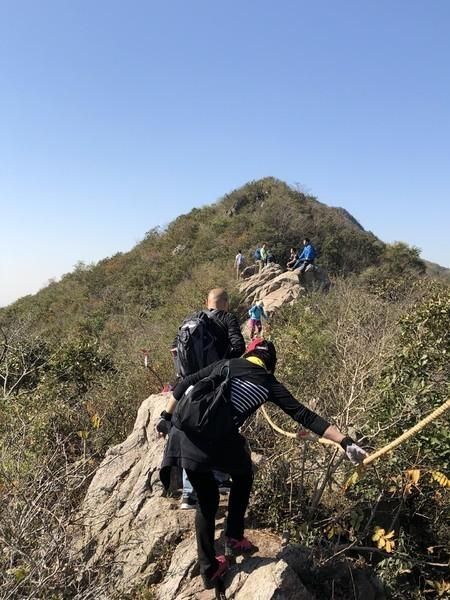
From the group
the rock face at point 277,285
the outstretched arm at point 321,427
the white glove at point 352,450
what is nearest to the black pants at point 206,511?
the outstretched arm at point 321,427

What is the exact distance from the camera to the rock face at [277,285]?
592 inches

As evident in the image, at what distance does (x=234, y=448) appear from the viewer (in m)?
3.04

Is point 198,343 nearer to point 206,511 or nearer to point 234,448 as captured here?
point 234,448

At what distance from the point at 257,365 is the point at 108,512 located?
7.34ft

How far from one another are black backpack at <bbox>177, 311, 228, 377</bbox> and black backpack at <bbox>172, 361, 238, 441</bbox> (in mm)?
911

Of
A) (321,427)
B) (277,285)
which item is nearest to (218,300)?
(321,427)

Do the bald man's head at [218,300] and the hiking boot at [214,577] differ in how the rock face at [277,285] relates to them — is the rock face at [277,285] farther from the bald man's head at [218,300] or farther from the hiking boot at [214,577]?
the hiking boot at [214,577]

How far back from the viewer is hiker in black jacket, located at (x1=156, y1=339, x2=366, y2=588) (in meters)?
2.91

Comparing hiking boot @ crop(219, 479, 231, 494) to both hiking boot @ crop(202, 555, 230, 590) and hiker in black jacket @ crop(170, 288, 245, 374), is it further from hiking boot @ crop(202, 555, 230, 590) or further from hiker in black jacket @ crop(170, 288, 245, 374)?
hiker in black jacket @ crop(170, 288, 245, 374)

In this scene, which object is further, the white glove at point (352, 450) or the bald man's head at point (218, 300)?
the bald man's head at point (218, 300)

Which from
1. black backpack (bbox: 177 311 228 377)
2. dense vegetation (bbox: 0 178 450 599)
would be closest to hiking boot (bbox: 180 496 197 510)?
dense vegetation (bbox: 0 178 450 599)

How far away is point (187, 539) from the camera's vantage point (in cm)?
371

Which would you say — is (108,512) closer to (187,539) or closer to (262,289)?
(187,539)

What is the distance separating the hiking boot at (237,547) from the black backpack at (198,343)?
1.24 meters
